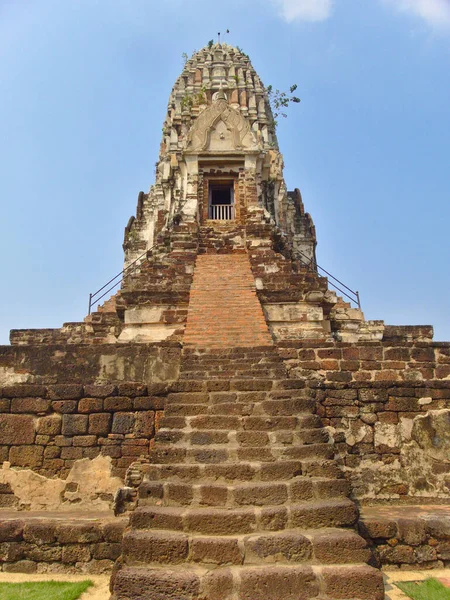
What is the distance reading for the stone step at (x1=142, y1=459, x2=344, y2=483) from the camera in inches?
163

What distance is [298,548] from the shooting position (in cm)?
347

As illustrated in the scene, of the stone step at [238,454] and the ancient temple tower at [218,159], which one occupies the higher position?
the ancient temple tower at [218,159]

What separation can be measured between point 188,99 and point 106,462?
1803cm

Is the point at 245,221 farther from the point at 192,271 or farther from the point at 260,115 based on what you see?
the point at 260,115

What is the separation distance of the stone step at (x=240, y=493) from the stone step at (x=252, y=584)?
0.67 m

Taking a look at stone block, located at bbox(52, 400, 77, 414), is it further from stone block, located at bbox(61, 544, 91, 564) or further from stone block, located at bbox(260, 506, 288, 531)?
stone block, located at bbox(260, 506, 288, 531)

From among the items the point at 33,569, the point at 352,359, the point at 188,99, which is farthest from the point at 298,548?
the point at 188,99

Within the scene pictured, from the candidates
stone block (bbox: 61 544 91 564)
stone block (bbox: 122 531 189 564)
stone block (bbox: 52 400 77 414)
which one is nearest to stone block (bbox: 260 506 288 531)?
stone block (bbox: 122 531 189 564)

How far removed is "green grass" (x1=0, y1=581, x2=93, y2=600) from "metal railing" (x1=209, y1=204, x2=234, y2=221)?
11.9 m

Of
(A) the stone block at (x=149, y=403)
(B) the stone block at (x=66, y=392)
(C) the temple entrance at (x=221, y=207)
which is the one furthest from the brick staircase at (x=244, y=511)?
(C) the temple entrance at (x=221, y=207)

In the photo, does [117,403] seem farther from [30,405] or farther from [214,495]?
[214,495]

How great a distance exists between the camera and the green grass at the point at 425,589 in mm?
3785

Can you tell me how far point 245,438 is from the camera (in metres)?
4.55

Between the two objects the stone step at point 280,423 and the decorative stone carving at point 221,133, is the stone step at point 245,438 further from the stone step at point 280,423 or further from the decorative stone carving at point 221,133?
the decorative stone carving at point 221,133
